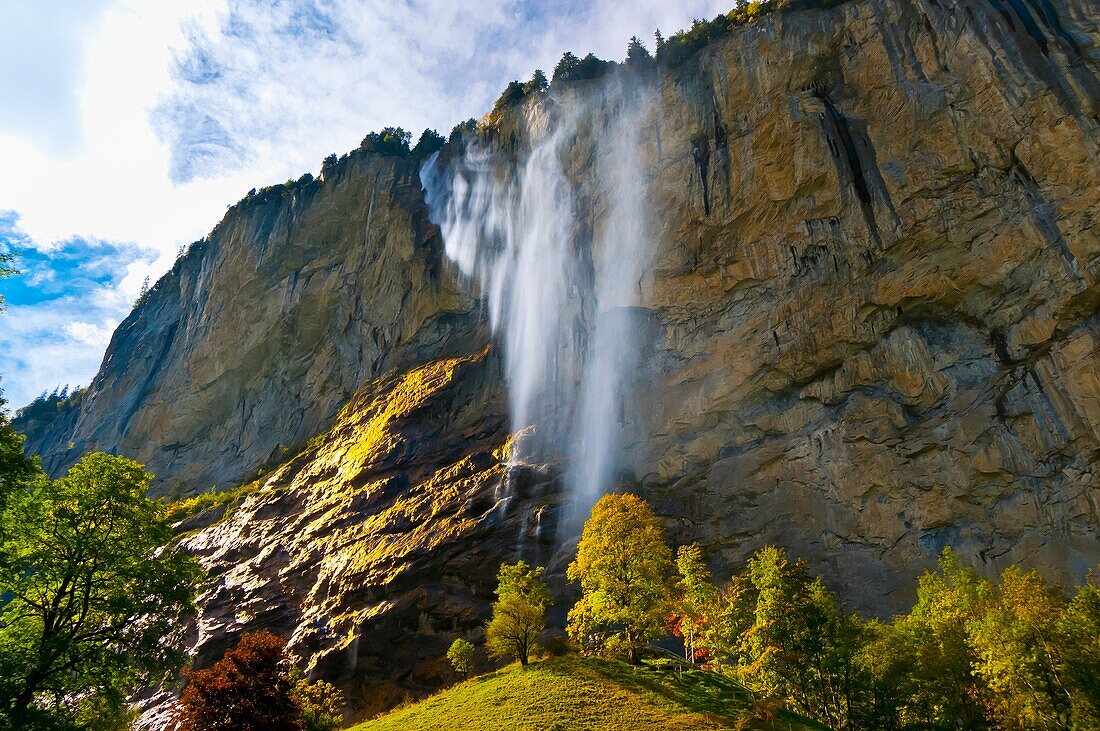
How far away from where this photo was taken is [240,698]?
18.6 meters

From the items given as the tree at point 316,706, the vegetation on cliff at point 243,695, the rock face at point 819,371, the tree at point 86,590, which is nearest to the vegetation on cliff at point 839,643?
the tree at point 316,706

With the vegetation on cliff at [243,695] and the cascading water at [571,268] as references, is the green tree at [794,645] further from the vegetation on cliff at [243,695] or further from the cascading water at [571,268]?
the cascading water at [571,268]

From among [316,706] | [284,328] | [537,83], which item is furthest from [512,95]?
[316,706]

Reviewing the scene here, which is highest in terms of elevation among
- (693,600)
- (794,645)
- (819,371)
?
(819,371)

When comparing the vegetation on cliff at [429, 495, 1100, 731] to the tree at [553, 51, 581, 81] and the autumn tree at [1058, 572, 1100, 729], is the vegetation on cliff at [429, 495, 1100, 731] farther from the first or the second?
the tree at [553, 51, 581, 81]

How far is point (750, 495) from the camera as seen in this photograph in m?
39.8

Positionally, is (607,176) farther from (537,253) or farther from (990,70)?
(990,70)

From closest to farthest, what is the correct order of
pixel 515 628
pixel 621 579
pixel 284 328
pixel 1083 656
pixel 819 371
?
pixel 1083 656
pixel 621 579
pixel 515 628
pixel 819 371
pixel 284 328

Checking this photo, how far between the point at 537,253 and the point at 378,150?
105 feet

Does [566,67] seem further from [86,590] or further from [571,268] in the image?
[86,590]

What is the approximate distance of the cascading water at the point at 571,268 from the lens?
48500 mm

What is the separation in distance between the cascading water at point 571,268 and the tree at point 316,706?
16786mm

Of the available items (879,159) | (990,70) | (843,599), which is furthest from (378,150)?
(843,599)

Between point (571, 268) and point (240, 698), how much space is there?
135 ft
